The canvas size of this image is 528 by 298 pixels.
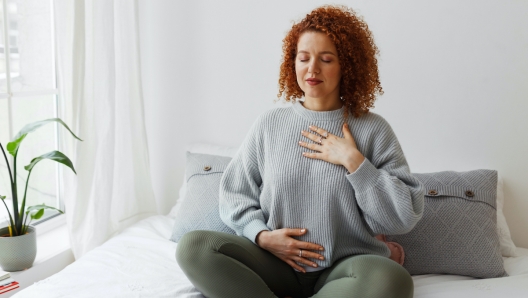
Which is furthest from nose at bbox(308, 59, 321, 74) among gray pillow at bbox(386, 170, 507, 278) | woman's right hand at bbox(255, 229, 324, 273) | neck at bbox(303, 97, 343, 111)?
gray pillow at bbox(386, 170, 507, 278)

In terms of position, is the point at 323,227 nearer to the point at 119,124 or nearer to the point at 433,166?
the point at 433,166

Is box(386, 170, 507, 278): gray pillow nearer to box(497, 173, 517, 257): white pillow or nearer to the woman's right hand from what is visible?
box(497, 173, 517, 257): white pillow

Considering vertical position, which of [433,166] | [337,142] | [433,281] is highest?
[337,142]

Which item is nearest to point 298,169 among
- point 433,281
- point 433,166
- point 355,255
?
point 355,255

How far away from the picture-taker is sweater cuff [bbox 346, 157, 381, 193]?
1549mm

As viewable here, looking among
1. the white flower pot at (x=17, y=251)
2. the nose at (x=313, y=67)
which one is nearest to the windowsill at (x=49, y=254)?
the white flower pot at (x=17, y=251)

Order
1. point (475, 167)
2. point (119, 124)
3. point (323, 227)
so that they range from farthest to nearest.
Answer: point (119, 124), point (475, 167), point (323, 227)

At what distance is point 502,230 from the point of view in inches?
79.4

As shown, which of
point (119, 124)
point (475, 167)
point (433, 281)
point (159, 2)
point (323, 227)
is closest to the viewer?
point (323, 227)

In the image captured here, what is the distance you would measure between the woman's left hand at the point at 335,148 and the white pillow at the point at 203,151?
775mm

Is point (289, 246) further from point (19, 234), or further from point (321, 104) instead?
point (19, 234)

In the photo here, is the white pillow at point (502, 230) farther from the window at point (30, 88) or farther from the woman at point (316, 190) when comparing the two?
the window at point (30, 88)

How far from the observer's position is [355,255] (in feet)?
5.29

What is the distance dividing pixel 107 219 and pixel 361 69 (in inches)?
47.5
